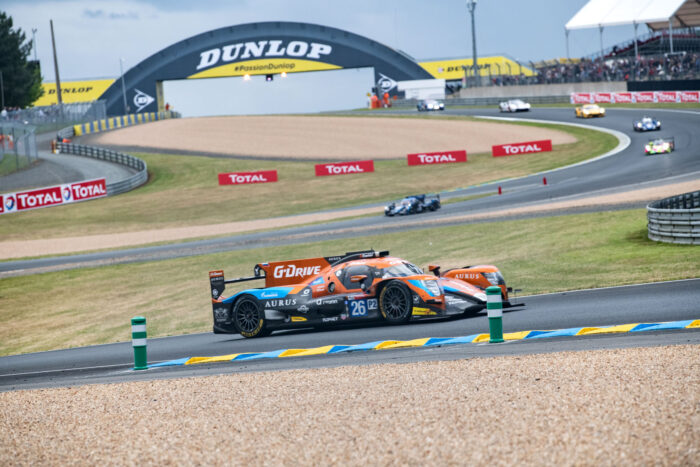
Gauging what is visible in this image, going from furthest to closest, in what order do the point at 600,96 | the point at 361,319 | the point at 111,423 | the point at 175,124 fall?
the point at 175,124 → the point at 600,96 → the point at 361,319 → the point at 111,423

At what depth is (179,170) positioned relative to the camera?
65.6 metres

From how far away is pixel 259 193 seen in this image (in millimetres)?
56094

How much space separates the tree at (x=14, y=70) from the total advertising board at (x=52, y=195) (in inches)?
1818

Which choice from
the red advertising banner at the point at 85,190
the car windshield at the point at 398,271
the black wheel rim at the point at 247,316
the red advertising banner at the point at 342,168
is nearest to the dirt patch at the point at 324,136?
the red advertising banner at the point at 342,168

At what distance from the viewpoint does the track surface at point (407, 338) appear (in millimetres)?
12492

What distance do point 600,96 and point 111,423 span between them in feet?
259

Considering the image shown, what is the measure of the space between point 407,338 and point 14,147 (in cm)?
5170

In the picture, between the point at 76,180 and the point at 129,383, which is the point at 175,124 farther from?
the point at 129,383

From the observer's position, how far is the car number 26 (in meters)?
16.3

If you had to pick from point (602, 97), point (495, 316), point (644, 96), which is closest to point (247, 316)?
point (495, 316)

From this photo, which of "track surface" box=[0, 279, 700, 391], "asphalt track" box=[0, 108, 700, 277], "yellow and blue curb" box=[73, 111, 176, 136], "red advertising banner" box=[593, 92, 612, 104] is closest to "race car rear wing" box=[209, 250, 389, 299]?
"track surface" box=[0, 279, 700, 391]

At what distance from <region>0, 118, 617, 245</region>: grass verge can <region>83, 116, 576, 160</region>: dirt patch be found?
4.37m

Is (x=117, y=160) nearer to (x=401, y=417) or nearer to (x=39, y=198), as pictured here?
(x=39, y=198)

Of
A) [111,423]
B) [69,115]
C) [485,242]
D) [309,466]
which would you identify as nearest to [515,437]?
[309,466]
